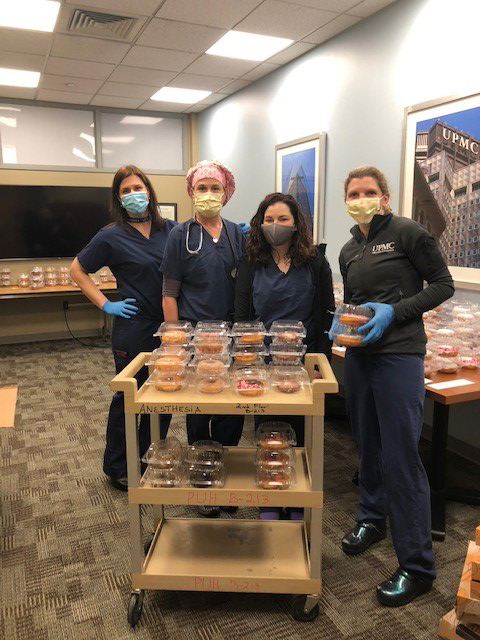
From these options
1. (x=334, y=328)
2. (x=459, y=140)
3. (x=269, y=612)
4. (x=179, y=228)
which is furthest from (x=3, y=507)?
(x=459, y=140)

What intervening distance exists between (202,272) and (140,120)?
5.17m

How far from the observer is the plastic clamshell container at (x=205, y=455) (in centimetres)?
178

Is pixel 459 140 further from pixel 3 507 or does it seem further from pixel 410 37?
pixel 3 507

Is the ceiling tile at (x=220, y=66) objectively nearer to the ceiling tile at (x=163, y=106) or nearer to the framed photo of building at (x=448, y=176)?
the ceiling tile at (x=163, y=106)

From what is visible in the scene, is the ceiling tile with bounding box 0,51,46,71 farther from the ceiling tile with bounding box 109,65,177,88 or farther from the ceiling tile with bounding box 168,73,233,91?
the ceiling tile with bounding box 168,73,233,91

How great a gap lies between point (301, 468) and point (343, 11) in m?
3.20

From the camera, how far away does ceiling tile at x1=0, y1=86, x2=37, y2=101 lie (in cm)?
545

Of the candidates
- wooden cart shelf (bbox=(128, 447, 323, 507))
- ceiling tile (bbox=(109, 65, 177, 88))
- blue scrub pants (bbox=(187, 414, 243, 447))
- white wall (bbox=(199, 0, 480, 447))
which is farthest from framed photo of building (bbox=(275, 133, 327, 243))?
wooden cart shelf (bbox=(128, 447, 323, 507))

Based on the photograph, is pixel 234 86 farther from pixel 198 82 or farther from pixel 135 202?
pixel 135 202

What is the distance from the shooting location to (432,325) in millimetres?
2762

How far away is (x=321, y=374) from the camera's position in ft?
5.72

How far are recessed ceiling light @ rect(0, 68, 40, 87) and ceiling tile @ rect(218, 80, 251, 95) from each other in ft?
6.28

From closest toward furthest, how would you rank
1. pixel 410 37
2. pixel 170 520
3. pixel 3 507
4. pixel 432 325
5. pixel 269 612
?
pixel 269 612
pixel 170 520
pixel 3 507
pixel 432 325
pixel 410 37

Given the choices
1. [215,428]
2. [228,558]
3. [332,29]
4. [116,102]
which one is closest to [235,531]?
[228,558]
